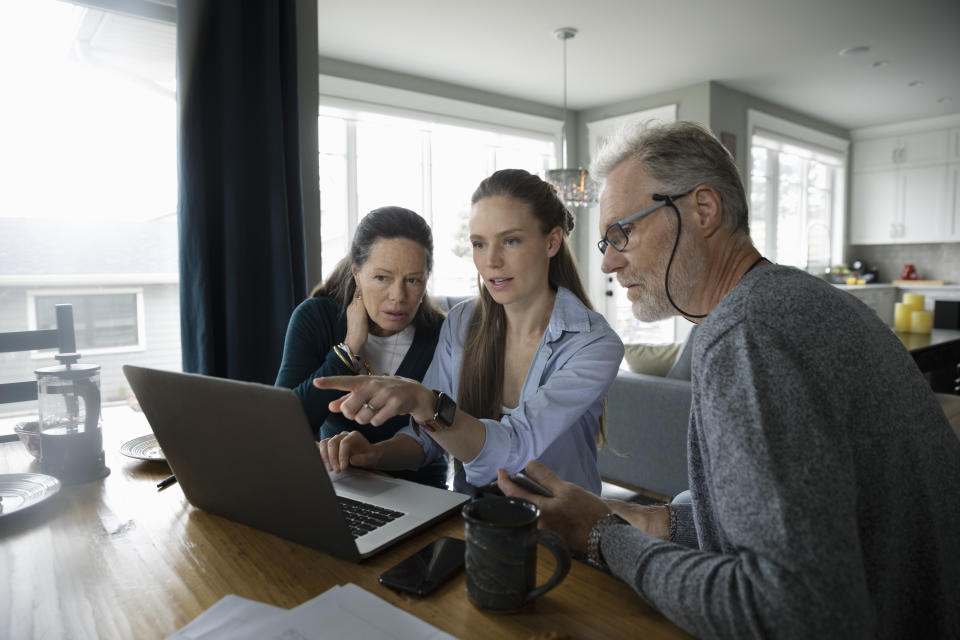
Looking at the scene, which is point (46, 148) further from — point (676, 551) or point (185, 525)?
point (676, 551)

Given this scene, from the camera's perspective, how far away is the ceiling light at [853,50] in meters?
4.37

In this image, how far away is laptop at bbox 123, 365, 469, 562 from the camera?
760mm

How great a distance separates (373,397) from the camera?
3.32 ft

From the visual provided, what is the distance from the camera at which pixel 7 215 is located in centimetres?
290

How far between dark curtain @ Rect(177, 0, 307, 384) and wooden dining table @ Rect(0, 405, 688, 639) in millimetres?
1687

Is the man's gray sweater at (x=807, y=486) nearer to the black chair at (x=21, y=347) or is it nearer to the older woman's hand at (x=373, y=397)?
the older woman's hand at (x=373, y=397)

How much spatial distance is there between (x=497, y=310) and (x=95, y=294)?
264 cm

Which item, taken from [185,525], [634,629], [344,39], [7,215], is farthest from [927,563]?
[344,39]

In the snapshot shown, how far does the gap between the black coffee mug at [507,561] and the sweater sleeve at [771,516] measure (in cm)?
12

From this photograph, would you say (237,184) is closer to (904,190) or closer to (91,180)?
(91,180)

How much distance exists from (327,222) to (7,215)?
2095mm

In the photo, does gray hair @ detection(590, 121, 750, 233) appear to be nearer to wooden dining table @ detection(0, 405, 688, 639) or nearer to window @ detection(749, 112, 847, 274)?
wooden dining table @ detection(0, 405, 688, 639)

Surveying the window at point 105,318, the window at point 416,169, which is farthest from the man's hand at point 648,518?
the window at point 416,169

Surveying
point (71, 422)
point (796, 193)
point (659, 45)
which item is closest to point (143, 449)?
point (71, 422)
